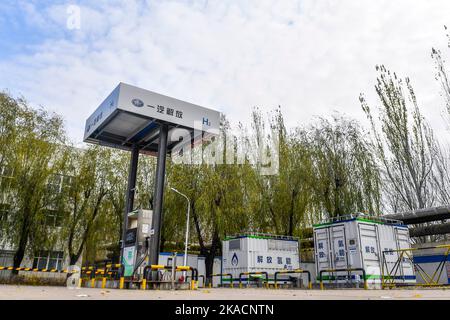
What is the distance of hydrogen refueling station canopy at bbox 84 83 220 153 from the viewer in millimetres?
12469

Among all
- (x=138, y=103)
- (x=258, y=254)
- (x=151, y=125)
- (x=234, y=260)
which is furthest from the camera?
(x=234, y=260)

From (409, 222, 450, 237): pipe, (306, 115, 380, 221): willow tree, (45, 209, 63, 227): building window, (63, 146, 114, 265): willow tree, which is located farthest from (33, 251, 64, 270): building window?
(409, 222, 450, 237): pipe

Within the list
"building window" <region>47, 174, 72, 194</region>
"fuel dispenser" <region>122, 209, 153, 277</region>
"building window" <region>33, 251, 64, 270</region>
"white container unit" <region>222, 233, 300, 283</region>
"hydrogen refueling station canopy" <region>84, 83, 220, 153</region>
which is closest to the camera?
"hydrogen refueling station canopy" <region>84, 83, 220, 153</region>

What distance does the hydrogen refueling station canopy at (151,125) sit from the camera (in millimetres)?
12492

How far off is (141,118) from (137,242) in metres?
4.63

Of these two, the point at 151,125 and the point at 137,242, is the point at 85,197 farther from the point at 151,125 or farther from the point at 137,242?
the point at 137,242

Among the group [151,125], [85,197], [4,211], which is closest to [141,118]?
[151,125]

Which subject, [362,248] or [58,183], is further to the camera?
[58,183]

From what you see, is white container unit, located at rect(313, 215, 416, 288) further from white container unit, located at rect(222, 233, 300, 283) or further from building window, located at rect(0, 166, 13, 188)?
building window, located at rect(0, 166, 13, 188)

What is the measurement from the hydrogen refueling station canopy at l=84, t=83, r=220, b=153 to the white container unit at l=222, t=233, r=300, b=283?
573cm

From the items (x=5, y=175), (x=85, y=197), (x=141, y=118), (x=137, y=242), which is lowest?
(x=137, y=242)

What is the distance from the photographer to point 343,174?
2033 centimetres

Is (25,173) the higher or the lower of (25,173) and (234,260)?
the higher
